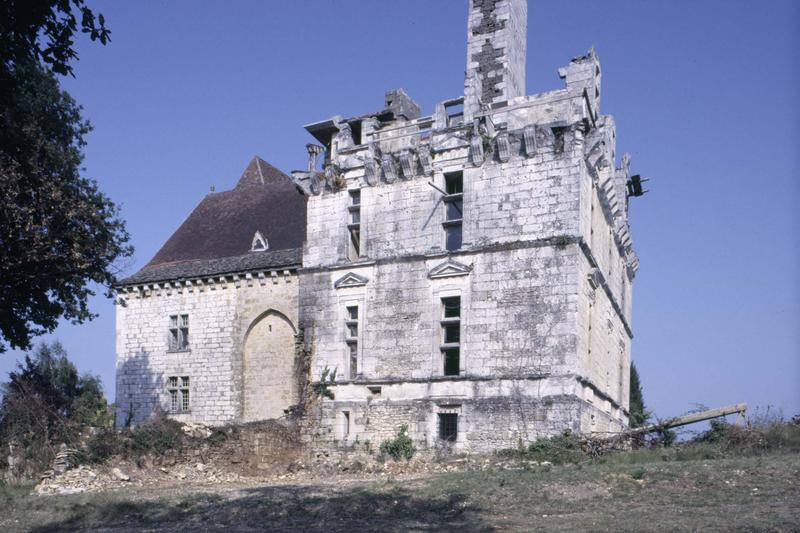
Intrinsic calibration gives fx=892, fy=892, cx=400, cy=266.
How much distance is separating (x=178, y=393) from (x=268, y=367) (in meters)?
3.58

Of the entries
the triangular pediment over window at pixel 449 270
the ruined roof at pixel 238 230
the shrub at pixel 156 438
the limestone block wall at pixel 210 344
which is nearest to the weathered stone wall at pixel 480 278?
the triangular pediment over window at pixel 449 270

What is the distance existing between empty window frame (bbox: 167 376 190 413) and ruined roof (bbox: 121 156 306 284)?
3.43m

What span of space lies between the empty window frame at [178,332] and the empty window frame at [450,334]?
994 cm

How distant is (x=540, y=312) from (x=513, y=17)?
9.46 m

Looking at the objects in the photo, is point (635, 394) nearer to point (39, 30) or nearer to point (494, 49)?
point (494, 49)

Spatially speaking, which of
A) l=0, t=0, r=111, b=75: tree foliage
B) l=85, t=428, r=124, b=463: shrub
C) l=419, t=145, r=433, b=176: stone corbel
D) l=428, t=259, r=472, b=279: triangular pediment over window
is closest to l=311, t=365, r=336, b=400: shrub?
l=428, t=259, r=472, b=279: triangular pediment over window

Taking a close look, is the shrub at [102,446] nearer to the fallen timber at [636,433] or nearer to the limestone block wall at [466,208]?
the limestone block wall at [466,208]

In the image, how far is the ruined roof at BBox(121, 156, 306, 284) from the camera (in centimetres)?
2911

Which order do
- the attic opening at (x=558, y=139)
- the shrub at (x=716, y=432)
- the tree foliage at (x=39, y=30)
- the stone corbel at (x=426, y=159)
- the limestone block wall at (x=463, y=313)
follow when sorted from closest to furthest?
the tree foliage at (x=39, y=30), the shrub at (x=716, y=432), the limestone block wall at (x=463, y=313), the attic opening at (x=558, y=139), the stone corbel at (x=426, y=159)

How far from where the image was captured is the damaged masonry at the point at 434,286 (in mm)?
22484

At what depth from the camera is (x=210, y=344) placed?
2888 centimetres

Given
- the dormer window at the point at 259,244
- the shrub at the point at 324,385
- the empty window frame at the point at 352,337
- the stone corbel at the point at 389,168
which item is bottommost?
the shrub at the point at 324,385

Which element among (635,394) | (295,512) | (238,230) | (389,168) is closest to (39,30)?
(295,512)

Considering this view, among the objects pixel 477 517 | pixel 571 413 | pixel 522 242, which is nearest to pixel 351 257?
pixel 522 242
